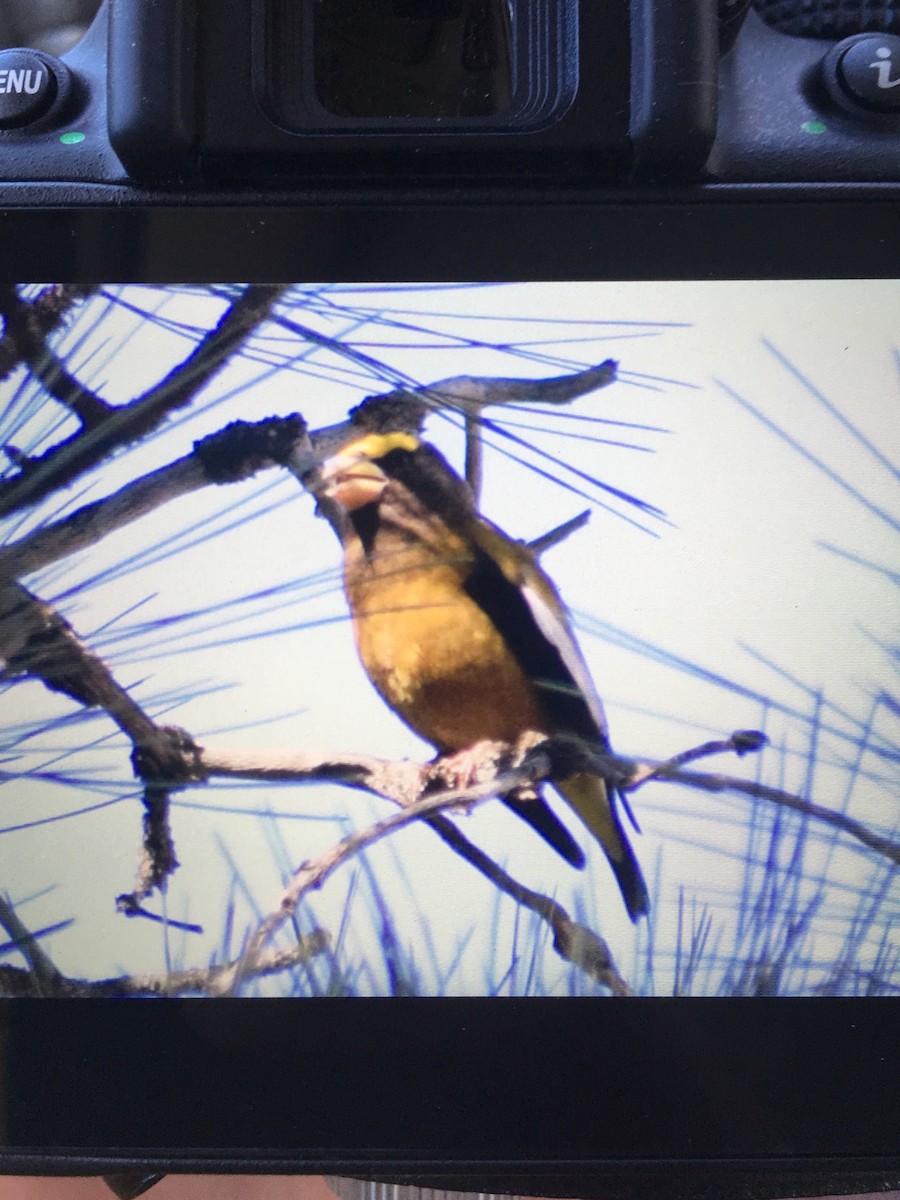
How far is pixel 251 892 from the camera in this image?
274mm

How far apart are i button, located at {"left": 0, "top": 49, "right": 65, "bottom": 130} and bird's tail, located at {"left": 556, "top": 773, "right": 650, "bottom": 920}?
0.75 feet

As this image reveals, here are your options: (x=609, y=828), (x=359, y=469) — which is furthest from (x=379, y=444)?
(x=609, y=828)

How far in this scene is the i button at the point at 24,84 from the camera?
28 centimetres

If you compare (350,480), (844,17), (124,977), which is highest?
(844,17)

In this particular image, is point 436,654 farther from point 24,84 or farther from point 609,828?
point 24,84

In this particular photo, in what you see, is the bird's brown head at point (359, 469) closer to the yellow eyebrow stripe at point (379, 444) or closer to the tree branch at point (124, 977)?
the yellow eyebrow stripe at point (379, 444)


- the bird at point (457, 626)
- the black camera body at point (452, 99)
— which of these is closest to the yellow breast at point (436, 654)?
the bird at point (457, 626)

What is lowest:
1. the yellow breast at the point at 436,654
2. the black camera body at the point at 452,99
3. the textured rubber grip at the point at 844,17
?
the yellow breast at the point at 436,654

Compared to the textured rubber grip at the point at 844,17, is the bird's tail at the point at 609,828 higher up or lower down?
lower down

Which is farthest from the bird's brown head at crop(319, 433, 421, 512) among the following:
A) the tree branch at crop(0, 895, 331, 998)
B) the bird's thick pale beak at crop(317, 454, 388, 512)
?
the tree branch at crop(0, 895, 331, 998)

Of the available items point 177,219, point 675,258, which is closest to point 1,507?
point 177,219

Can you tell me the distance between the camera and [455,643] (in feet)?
0.92

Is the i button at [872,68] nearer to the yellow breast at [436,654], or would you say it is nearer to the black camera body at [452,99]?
the black camera body at [452,99]

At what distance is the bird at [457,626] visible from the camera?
0.27 meters
